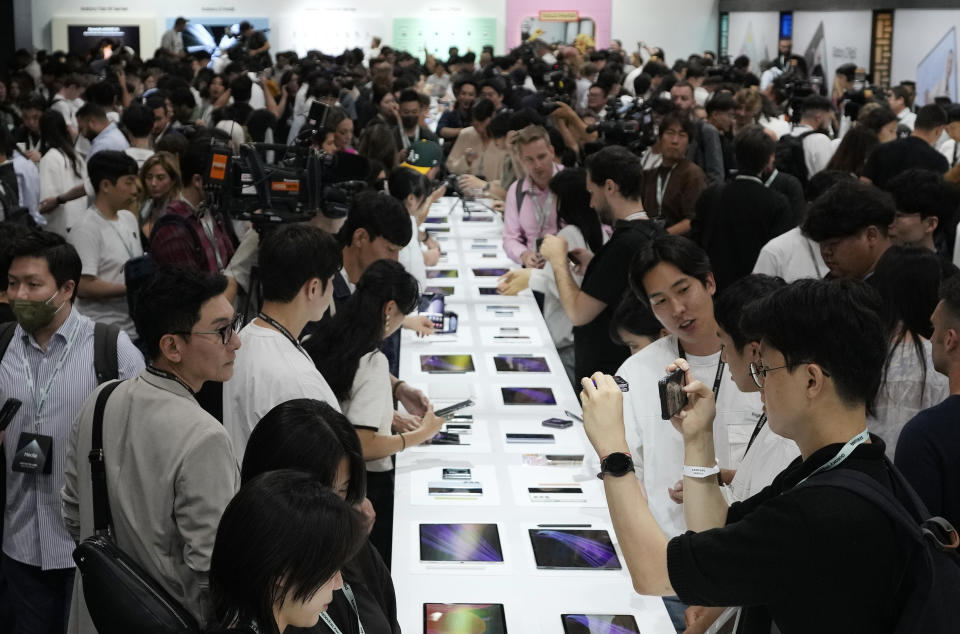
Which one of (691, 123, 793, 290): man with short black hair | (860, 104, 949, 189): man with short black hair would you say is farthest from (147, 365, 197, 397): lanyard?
(860, 104, 949, 189): man with short black hair

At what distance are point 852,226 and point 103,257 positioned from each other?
2890 millimetres

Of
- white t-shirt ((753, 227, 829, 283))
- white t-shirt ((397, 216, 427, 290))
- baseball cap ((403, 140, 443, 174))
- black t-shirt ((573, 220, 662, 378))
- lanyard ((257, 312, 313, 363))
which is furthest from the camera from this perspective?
baseball cap ((403, 140, 443, 174))

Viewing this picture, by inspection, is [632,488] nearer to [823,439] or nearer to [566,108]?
[823,439]

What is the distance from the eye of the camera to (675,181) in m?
6.09

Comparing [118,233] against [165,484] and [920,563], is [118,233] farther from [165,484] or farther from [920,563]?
[920,563]

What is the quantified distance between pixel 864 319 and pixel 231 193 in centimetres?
294

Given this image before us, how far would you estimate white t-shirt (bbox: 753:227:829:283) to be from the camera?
178 inches

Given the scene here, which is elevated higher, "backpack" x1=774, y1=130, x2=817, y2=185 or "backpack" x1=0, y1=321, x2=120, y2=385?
"backpack" x1=774, y1=130, x2=817, y2=185

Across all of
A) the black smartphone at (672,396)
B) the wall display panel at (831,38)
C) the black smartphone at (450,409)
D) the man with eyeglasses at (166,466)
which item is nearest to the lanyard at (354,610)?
the man with eyeglasses at (166,466)

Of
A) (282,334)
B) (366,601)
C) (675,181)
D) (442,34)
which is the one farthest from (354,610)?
(442,34)

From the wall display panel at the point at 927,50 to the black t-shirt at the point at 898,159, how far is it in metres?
6.44

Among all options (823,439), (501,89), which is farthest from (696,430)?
(501,89)

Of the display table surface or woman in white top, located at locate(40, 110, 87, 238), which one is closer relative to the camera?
the display table surface

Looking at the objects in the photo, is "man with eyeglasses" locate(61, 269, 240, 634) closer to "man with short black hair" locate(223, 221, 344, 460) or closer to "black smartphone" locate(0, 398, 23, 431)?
"man with short black hair" locate(223, 221, 344, 460)
